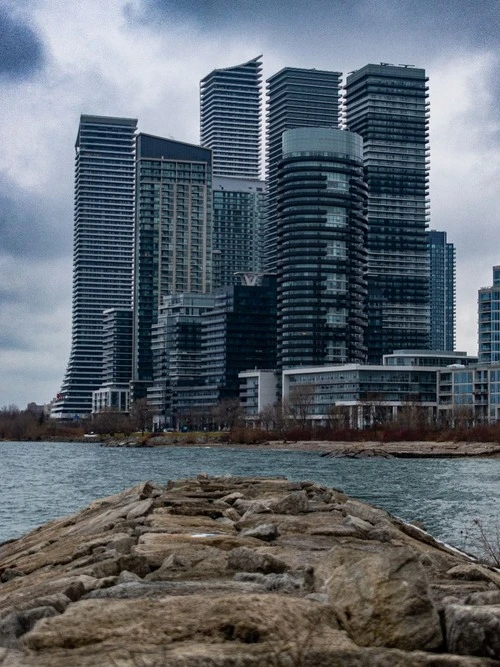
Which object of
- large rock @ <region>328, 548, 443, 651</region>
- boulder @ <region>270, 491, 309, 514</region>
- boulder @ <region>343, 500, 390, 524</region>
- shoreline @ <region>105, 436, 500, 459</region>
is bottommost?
shoreline @ <region>105, 436, 500, 459</region>

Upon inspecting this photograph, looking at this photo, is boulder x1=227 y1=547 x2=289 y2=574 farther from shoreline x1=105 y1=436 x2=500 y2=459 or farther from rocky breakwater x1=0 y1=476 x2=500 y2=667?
shoreline x1=105 y1=436 x2=500 y2=459

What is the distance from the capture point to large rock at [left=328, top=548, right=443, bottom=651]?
10.4 metres

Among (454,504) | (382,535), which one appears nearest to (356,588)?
(382,535)

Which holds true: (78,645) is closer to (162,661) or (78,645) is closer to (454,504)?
(162,661)

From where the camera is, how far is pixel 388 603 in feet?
35.0

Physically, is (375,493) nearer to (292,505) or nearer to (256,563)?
(292,505)

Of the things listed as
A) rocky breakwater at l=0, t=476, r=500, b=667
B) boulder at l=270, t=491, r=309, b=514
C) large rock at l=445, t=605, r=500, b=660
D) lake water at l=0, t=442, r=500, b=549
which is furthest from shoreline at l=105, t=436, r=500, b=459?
large rock at l=445, t=605, r=500, b=660

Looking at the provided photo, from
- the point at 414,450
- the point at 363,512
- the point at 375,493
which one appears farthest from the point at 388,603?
the point at 414,450

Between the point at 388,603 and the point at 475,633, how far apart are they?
0.92 metres

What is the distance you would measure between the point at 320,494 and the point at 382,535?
38.4 feet

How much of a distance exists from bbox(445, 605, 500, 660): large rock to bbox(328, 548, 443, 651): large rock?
6.1 inches

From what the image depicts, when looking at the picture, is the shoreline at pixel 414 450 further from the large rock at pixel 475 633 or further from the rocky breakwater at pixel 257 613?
the large rock at pixel 475 633

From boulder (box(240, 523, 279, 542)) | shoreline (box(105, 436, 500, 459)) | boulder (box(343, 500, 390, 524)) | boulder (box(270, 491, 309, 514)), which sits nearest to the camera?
boulder (box(240, 523, 279, 542))

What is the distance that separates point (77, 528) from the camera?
27.8 meters
